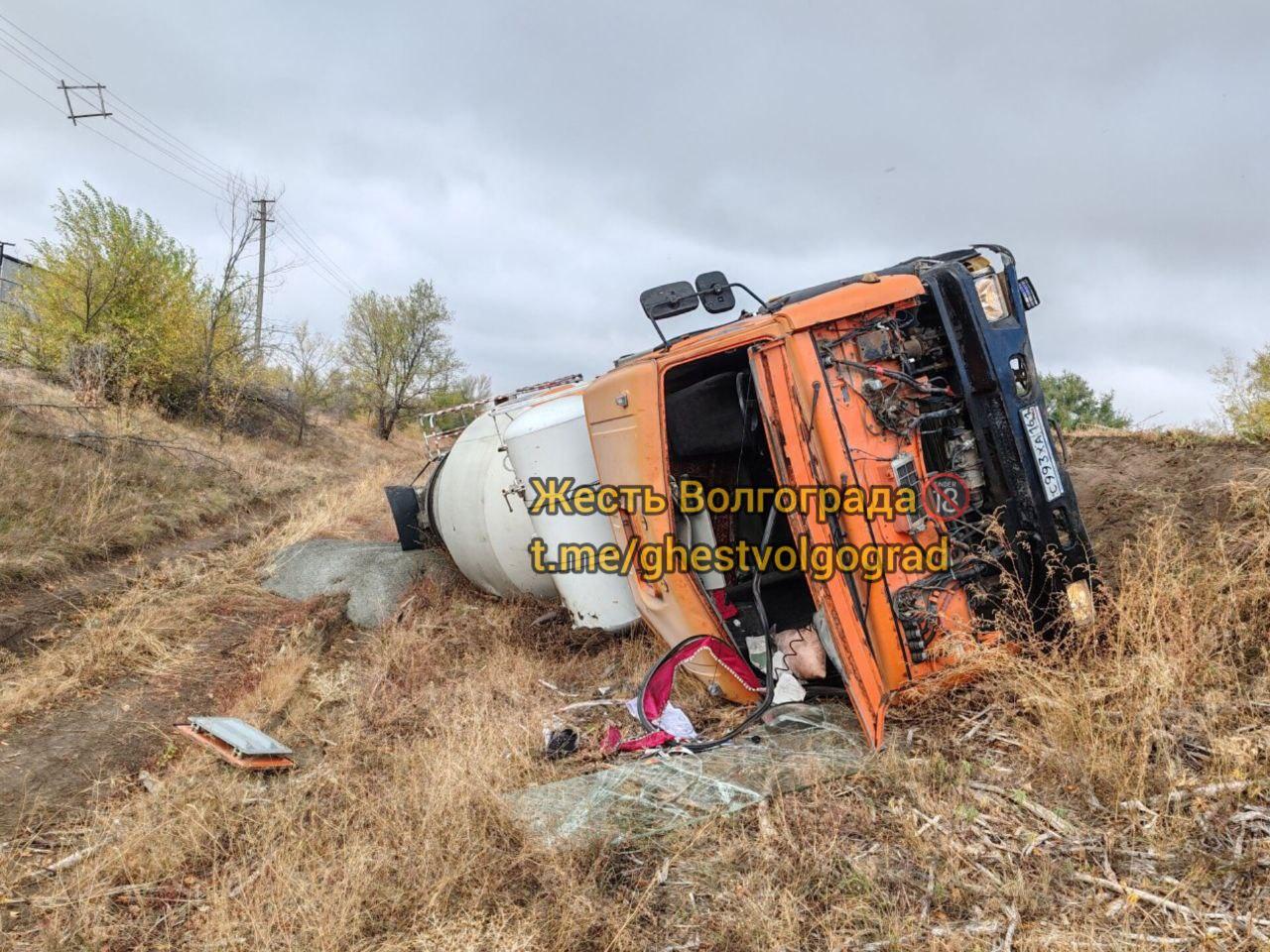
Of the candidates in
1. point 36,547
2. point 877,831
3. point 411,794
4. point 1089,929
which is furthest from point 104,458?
point 1089,929

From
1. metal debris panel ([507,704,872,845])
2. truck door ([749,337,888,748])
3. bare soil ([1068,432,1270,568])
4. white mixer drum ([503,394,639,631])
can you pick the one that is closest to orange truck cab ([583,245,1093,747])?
truck door ([749,337,888,748])

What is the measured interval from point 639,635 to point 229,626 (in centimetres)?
419

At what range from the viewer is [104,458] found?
10.3 meters

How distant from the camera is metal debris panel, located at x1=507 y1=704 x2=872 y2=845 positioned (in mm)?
3070

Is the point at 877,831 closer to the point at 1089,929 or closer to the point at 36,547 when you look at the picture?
the point at 1089,929

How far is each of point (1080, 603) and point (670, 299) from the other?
254cm

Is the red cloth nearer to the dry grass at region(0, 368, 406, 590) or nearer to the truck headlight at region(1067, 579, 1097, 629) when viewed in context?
the truck headlight at region(1067, 579, 1097, 629)

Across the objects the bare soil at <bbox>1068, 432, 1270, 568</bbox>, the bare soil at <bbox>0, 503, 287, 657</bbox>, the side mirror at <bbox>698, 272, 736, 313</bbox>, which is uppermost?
the side mirror at <bbox>698, 272, 736, 313</bbox>

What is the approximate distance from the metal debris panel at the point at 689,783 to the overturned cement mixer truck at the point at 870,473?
25cm

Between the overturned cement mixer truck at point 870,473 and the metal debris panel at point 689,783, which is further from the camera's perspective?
the overturned cement mixer truck at point 870,473

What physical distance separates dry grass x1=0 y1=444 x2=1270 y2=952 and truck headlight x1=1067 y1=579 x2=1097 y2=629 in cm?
8

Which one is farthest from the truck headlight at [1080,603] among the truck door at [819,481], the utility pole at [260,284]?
the utility pole at [260,284]

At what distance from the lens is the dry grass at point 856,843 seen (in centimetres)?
233

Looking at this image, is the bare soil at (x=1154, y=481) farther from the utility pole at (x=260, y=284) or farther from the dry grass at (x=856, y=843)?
the utility pole at (x=260, y=284)
